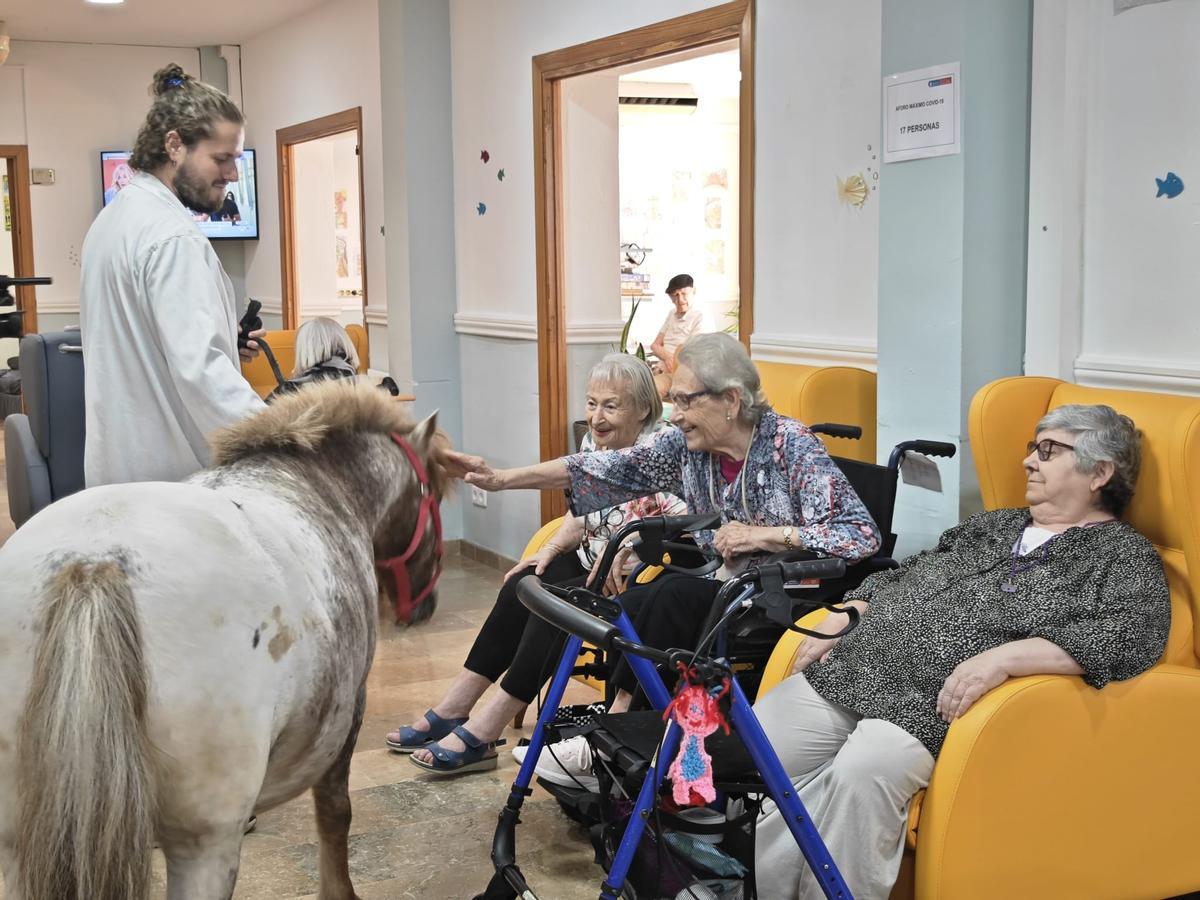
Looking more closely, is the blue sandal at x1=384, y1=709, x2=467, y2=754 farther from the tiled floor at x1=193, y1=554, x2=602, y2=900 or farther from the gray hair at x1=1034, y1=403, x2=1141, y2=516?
the gray hair at x1=1034, y1=403, x2=1141, y2=516

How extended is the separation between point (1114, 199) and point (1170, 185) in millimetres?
160

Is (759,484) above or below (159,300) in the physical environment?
below

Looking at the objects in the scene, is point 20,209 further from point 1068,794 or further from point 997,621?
point 1068,794

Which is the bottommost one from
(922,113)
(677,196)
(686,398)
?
(686,398)

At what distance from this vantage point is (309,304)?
34.2 feet

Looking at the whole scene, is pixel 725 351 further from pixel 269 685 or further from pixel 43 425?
pixel 43 425

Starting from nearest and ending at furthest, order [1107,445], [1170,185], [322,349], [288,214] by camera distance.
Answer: [1107,445]
[1170,185]
[322,349]
[288,214]

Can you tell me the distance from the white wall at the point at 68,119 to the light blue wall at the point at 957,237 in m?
9.17

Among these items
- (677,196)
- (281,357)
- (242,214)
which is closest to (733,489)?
(281,357)

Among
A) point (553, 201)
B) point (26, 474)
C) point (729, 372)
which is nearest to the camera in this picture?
point (729, 372)

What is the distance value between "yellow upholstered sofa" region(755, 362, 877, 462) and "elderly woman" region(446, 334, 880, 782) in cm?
73

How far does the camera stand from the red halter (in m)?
2.19

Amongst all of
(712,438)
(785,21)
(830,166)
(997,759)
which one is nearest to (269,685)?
(997,759)

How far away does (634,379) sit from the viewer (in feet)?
12.1
